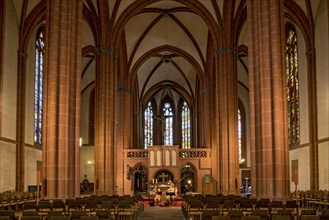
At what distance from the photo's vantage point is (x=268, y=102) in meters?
18.9

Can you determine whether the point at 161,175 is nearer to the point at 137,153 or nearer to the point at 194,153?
the point at 137,153

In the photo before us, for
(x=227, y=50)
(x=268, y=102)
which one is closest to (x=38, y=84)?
(x=227, y=50)

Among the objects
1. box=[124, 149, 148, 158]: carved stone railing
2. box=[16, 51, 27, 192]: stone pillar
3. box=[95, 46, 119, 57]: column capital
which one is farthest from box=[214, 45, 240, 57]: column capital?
box=[16, 51, 27, 192]: stone pillar

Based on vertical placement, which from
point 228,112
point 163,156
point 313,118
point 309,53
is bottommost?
point 163,156

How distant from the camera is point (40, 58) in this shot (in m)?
35.7

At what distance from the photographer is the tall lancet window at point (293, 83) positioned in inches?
1363

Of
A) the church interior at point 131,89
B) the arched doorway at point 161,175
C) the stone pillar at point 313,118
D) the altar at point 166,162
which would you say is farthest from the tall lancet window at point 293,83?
the arched doorway at point 161,175

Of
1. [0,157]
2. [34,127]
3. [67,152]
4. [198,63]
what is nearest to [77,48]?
[67,152]

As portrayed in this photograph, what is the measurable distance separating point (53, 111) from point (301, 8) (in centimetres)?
1926

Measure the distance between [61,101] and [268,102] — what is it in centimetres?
911

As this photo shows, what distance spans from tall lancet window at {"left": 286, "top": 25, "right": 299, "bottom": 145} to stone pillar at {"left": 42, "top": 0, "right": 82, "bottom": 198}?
19.8 m

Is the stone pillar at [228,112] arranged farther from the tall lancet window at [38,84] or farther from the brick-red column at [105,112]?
the tall lancet window at [38,84]

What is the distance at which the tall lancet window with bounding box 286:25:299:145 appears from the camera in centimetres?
3462

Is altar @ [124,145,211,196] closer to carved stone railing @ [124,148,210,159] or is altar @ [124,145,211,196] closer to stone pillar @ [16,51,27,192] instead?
carved stone railing @ [124,148,210,159]
